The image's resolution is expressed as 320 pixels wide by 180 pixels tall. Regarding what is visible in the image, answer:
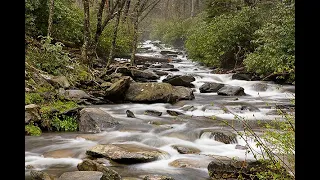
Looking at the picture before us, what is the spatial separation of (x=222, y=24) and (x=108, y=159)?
17430 mm

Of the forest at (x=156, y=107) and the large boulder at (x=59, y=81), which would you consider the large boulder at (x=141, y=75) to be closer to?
the forest at (x=156, y=107)

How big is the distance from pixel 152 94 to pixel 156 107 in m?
0.92

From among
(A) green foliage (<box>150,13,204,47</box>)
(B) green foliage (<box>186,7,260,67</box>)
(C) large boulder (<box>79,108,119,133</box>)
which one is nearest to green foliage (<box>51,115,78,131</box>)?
(C) large boulder (<box>79,108,119,133</box>)

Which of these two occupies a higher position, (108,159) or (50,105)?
(50,105)

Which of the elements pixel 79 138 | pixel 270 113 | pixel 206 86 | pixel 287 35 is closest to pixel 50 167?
pixel 79 138

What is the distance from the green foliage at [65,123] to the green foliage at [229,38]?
47.6 feet

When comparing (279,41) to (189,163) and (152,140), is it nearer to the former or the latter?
(152,140)

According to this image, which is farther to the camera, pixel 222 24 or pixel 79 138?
pixel 222 24

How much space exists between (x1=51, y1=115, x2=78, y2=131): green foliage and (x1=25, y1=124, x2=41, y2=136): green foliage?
50 cm

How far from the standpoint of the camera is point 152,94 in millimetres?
12875

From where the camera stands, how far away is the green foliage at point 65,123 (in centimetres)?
866

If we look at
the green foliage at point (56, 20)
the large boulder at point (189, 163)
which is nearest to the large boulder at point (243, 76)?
the green foliage at point (56, 20)

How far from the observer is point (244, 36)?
21203 millimetres
